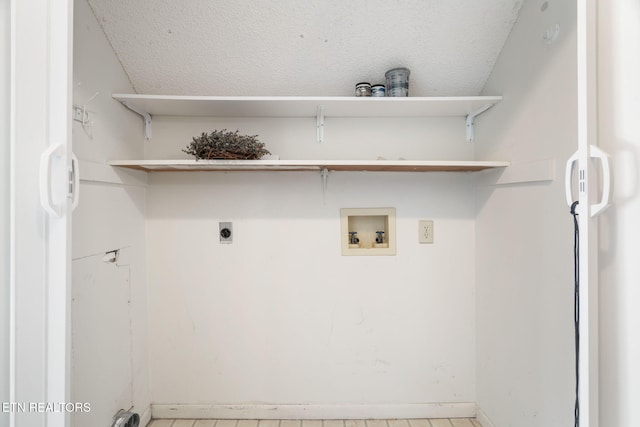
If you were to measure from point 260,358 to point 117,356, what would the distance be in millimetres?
680

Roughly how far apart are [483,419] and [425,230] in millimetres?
1007

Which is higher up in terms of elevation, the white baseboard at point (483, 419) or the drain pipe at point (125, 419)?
the drain pipe at point (125, 419)

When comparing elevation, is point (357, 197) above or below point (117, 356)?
above

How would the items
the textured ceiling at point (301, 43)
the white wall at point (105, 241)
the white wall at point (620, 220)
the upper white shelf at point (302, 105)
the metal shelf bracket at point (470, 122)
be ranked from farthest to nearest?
the metal shelf bracket at point (470, 122) < the upper white shelf at point (302, 105) < the textured ceiling at point (301, 43) < the white wall at point (105, 241) < the white wall at point (620, 220)

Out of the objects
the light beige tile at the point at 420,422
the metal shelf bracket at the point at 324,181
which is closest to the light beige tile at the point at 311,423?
the light beige tile at the point at 420,422

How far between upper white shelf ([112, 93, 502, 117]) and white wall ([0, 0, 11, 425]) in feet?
2.27

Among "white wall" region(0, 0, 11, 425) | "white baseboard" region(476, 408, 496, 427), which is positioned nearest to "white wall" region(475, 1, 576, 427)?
"white baseboard" region(476, 408, 496, 427)

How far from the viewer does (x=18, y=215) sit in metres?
0.78

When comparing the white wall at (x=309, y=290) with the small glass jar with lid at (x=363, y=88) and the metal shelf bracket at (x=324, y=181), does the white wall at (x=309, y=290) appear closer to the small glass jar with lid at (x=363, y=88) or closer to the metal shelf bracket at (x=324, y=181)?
the metal shelf bracket at (x=324, y=181)

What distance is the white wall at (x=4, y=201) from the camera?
78cm

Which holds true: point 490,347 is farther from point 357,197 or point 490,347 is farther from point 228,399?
point 228,399

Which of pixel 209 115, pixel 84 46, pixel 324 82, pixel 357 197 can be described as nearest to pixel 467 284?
pixel 357 197

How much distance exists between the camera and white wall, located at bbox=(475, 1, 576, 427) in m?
1.15

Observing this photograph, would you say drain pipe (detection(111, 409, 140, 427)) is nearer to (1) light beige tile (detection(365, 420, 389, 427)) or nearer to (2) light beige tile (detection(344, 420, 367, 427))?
(2) light beige tile (detection(344, 420, 367, 427))
